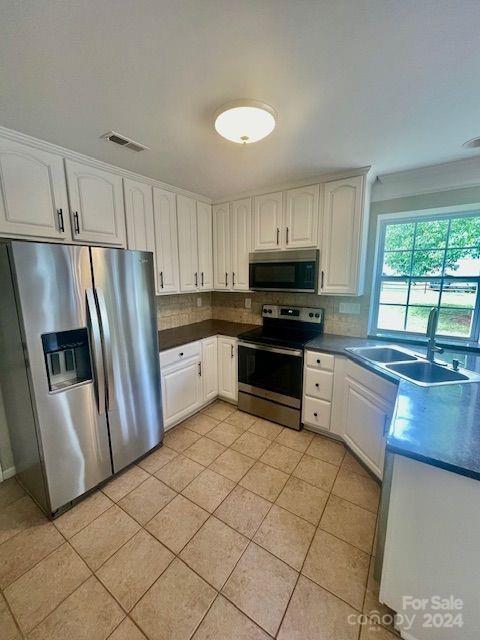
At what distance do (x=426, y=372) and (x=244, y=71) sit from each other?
2.15 meters

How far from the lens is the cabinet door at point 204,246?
9.87ft

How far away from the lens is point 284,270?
266 cm

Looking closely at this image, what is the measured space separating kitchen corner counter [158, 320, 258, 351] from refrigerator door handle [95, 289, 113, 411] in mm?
552

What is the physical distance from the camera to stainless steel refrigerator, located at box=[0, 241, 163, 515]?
1478mm

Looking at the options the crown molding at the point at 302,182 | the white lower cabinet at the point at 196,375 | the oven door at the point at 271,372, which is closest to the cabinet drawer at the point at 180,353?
the white lower cabinet at the point at 196,375

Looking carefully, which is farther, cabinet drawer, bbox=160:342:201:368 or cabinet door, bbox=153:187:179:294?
cabinet door, bbox=153:187:179:294

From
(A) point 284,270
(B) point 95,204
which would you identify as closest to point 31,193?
(B) point 95,204

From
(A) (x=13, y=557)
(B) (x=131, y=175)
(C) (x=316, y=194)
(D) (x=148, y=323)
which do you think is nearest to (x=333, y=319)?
(C) (x=316, y=194)

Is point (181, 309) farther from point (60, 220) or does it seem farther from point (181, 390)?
point (60, 220)

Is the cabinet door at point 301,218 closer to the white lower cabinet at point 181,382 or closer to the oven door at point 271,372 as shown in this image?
the oven door at point 271,372

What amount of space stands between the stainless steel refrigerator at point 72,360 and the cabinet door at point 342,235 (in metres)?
1.64

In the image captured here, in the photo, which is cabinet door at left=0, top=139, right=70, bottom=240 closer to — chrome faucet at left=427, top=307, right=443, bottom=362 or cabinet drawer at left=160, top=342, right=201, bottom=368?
cabinet drawer at left=160, top=342, right=201, bottom=368

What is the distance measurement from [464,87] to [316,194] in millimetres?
1253

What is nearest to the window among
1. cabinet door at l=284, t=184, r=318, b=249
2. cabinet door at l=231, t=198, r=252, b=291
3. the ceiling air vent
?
cabinet door at l=284, t=184, r=318, b=249
